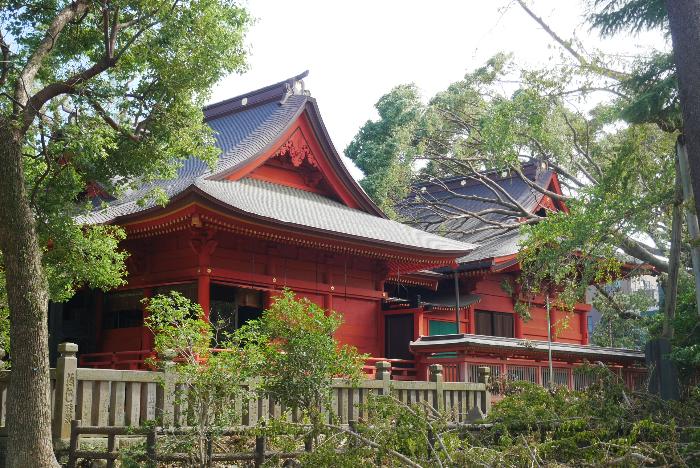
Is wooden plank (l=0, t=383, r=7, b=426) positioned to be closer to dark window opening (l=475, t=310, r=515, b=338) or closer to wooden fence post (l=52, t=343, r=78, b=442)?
wooden fence post (l=52, t=343, r=78, b=442)

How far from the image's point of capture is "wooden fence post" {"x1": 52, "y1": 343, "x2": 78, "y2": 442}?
9.84 m

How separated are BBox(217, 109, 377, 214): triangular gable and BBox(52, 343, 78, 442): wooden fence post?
976 cm

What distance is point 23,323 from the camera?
950 centimetres

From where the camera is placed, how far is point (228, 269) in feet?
57.6

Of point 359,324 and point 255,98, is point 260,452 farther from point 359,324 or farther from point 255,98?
point 255,98

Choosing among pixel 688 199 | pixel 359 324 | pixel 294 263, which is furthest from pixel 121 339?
pixel 688 199

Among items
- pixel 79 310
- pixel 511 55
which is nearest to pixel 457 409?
pixel 79 310

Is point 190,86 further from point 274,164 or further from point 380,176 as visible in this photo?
point 380,176

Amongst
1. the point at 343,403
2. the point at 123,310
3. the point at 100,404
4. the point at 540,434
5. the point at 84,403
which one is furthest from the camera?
the point at 123,310

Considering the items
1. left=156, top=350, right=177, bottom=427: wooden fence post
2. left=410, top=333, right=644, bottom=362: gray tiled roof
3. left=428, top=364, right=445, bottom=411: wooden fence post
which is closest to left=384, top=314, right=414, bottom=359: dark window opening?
left=410, top=333, right=644, bottom=362: gray tiled roof

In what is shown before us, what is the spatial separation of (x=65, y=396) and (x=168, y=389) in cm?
122

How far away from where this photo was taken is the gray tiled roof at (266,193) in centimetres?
1730

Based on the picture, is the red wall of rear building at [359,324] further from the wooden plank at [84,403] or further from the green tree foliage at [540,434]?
the wooden plank at [84,403]

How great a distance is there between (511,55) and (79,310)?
44.8 feet
